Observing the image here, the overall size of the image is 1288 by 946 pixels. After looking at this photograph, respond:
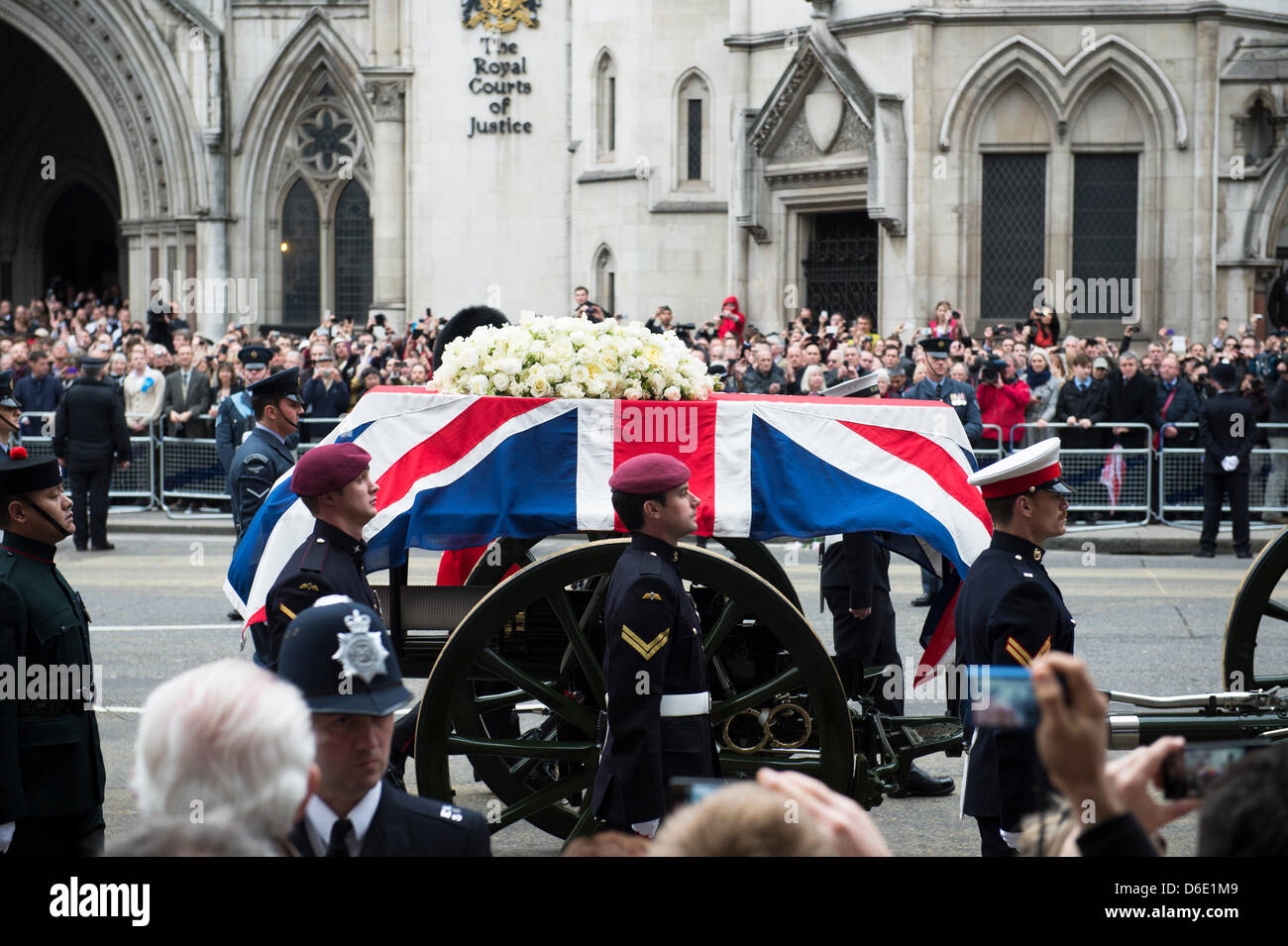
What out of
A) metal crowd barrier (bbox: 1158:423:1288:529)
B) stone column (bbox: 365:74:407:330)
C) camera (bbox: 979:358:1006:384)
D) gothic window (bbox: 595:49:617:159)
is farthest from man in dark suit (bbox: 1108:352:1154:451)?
stone column (bbox: 365:74:407:330)

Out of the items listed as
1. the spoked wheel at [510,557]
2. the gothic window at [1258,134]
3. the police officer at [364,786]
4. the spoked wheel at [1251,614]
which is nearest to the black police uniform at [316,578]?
the spoked wheel at [510,557]

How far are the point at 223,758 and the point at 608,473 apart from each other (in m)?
3.48

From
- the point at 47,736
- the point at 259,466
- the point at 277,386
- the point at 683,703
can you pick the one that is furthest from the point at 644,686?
the point at 259,466

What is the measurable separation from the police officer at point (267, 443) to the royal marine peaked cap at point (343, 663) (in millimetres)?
4666

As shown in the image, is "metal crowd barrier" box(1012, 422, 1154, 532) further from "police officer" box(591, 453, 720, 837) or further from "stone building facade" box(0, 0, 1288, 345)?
"police officer" box(591, 453, 720, 837)

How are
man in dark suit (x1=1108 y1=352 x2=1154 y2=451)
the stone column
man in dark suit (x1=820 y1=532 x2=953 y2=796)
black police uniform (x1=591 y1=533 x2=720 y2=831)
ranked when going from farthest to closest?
the stone column, man in dark suit (x1=1108 y1=352 x2=1154 y2=451), man in dark suit (x1=820 y1=532 x2=953 y2=796), black police uniform (x1=591 y1=533 x2=720 y2=831)

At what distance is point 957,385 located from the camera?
47.9 feet

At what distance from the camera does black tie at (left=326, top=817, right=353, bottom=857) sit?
3.16 meters

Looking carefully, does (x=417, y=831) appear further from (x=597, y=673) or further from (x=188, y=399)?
(x=188, y=399)

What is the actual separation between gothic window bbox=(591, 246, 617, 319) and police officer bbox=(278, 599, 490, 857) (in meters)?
24.4

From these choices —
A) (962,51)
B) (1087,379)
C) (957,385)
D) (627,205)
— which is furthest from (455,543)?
(627,205)

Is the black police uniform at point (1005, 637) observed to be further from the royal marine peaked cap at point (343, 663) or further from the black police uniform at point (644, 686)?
the royal marine peaked cap at point (343, 663)

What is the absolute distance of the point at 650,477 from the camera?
5.02 m
